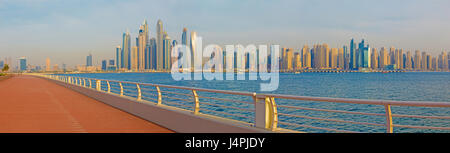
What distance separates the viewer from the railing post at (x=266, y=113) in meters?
6.67

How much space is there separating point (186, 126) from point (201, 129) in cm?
70

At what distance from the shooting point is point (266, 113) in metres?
6.73

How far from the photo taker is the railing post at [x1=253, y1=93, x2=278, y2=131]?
667 centimetres
